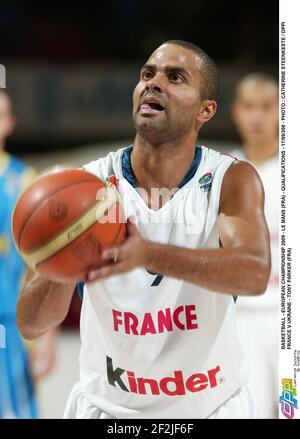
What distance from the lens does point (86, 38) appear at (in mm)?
2012

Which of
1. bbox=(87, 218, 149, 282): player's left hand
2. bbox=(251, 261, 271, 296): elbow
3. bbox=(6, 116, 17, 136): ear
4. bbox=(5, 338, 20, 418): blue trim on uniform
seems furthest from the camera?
bbox=(5, 338, 20, 418): blue trim on uniform

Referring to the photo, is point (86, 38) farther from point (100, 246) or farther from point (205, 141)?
point (100, 246)

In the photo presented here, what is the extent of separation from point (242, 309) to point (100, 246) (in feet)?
3.26

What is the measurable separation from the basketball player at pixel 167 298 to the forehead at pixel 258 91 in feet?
0.75

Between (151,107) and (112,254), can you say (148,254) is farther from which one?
(151,107)

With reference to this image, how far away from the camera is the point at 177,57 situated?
1.84 m

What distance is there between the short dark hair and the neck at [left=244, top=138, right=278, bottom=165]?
0.25 m

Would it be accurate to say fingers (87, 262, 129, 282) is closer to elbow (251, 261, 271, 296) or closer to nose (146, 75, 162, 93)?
elbow (251, 261, 271, 296)

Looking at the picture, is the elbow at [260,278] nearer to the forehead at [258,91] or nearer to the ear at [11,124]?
the forehead at [258,91]

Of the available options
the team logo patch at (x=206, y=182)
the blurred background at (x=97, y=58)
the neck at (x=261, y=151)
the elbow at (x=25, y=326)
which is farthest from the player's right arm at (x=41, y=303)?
the neck at (x=261, y=151)

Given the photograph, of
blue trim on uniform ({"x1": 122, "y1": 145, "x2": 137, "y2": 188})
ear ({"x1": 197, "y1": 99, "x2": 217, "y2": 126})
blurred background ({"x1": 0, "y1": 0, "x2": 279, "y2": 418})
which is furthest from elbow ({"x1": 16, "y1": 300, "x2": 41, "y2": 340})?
ear ({"x1": 197, "y1": 99, "x2": 217, "y2": 126})

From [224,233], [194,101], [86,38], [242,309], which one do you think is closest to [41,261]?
[224,233]

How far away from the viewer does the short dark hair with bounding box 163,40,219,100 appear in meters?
1.85

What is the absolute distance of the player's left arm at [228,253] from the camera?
1484mm
